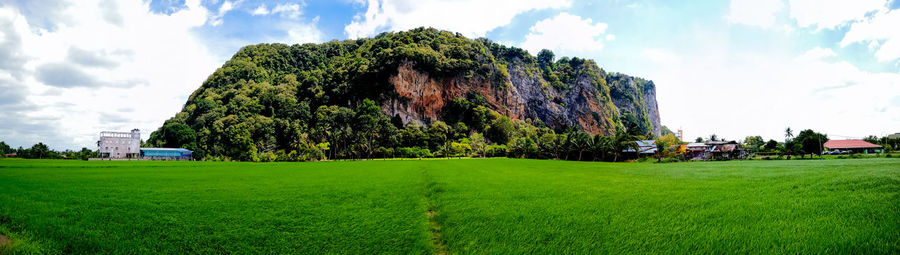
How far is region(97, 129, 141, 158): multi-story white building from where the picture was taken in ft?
260

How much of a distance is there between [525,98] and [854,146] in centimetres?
7684

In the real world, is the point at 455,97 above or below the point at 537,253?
above

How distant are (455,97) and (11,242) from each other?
98.0 metres

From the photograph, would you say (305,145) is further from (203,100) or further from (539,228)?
(539,228)

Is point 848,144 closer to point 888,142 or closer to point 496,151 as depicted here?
point 888,142

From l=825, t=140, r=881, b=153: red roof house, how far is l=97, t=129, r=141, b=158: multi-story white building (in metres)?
149

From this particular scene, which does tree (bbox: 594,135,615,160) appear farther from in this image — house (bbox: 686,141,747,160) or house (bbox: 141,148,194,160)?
house (bbox: 141,148,194,160)

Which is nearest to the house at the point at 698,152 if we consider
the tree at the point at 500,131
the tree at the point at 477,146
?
the tree at the point at 477,146

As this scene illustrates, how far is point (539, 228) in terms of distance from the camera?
280 inches

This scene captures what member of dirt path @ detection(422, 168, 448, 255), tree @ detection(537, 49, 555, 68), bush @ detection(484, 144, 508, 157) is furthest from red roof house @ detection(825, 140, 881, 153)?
dirt path @ detection(422, 168, 448, 255)

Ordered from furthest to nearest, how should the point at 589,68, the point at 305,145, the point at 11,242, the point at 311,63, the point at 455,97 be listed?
the point at 589,68 < the point at 311,63 < the point at 455,97 < the point at 305,145 < the point at 11,242

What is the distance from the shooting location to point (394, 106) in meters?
94.9

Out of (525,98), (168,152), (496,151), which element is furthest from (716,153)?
(168,152)

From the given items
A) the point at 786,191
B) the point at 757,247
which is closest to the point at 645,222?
the point at 757,247
